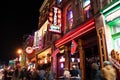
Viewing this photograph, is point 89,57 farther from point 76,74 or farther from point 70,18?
point 70,18

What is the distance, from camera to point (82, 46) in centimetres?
1596

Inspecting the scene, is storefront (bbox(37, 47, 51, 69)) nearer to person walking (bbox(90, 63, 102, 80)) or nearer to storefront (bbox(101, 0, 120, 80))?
storefront (bbox(101, 0, 120, 80))

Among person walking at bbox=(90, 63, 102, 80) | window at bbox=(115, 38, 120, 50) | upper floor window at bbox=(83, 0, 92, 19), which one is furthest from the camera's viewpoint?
upper floor window at bbox=(83, 0, 92, 19)

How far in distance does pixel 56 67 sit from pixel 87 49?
601 cm

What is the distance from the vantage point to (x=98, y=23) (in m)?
13.2

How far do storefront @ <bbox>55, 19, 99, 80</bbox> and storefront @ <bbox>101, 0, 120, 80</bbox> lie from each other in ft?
4.90

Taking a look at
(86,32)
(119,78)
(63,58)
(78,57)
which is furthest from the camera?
(63,58)

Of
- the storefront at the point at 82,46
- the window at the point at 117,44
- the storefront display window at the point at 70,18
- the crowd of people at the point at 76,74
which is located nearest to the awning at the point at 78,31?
the storefront at the point at 82,46

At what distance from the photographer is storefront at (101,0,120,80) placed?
37.7 ft

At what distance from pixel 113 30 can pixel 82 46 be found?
3918 mm

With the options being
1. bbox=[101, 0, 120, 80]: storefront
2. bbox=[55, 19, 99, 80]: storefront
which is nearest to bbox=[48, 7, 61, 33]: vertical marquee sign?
bbox=[55, 19, 99, 80]: storefront

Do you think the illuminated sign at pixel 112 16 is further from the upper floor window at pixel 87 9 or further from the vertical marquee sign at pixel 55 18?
the vertical marquee sign at pixel 55 18

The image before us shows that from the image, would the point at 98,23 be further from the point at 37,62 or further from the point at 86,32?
the point at 37,62

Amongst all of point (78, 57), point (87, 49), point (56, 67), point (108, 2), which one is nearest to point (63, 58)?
point (56, 67)
